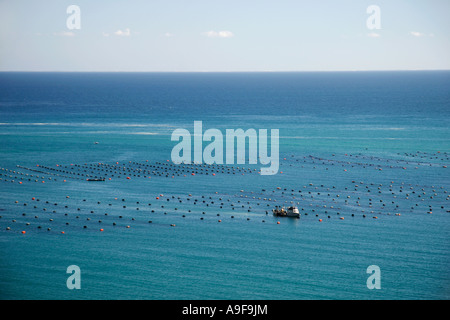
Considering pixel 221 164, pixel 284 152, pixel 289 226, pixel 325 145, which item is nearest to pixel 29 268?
pixel 289 226

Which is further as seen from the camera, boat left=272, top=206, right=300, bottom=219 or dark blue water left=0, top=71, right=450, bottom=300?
boat left=272, top=206, right=300, bottom=219

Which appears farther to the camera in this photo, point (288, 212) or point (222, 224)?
point (288, 212)

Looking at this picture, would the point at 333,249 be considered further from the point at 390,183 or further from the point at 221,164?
the point at 221,164

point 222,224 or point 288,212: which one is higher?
point 288,212

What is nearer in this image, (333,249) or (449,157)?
(333,249)

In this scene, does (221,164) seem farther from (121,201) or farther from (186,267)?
(186,267)

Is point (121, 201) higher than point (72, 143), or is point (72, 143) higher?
point (72, 143)

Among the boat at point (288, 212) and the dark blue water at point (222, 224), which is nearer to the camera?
the dark blue water at point (222, 224)

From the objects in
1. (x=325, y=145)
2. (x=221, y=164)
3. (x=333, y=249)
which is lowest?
(x=333, y=249)
